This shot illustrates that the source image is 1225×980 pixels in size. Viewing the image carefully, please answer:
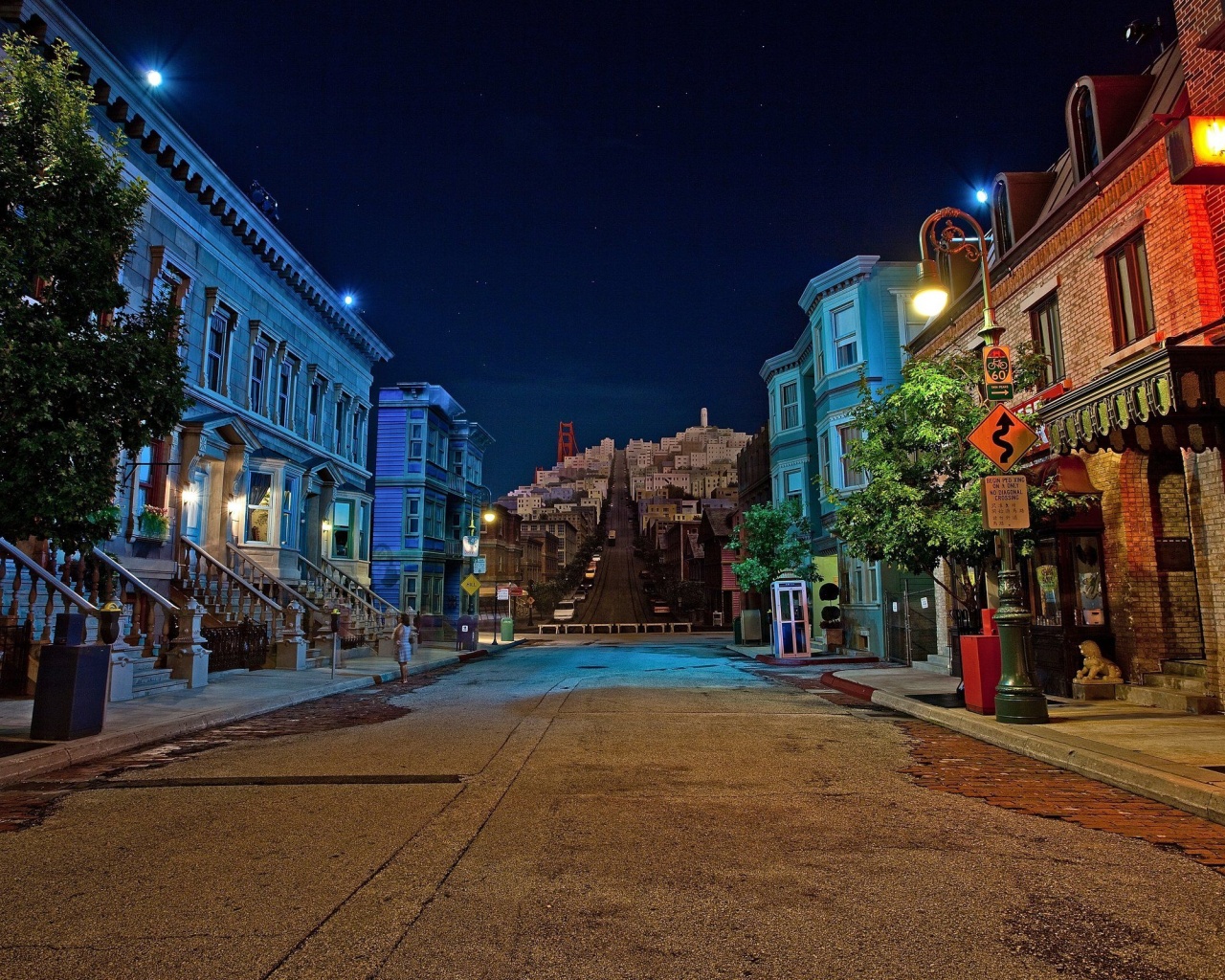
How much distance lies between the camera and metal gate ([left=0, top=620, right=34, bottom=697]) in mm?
12492

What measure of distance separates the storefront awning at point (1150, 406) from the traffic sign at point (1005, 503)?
1026 millimetres

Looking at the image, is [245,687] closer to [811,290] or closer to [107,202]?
[107,202]

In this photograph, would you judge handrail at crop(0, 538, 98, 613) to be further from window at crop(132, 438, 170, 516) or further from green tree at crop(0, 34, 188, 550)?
window at crop(132, 438, 170, 516)

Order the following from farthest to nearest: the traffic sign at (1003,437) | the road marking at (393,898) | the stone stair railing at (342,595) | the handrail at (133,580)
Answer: the stone stair railing at (342,595) → the handrail at (133,580) → the traffic sign at (1003,437) → the road marking at (393,898)

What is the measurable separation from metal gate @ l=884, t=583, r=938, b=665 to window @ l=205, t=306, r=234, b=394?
1999cm

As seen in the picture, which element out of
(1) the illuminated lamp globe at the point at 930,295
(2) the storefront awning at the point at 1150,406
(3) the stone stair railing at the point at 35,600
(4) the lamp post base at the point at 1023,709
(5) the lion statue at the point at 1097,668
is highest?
(1) the illuminated lamp globe at the point at 930,295

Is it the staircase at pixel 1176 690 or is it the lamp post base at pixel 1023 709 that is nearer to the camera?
the lamp post base at pixel 1023 709

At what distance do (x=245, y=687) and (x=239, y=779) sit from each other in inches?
331

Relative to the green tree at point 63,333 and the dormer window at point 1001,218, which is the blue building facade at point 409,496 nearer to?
the dormer window at point 1001,218

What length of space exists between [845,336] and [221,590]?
74.5 ft

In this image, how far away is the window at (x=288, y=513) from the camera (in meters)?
24.7

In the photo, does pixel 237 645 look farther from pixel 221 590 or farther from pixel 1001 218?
pixel 1001 218

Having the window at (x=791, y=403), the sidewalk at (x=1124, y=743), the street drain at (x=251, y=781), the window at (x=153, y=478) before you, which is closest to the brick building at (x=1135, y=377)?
the sidewalk at (x=1124, y=743)

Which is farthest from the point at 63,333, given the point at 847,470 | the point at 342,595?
the point at 847,470
